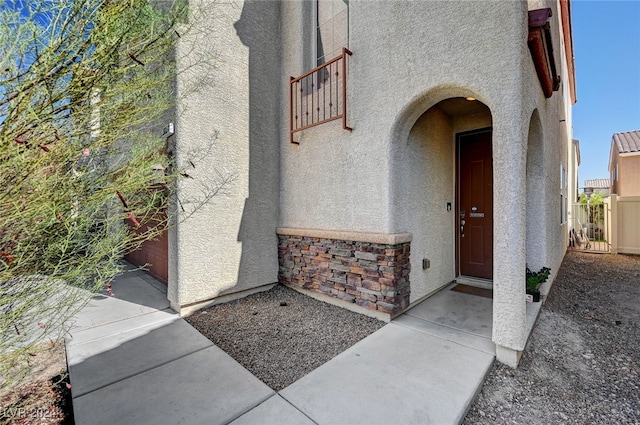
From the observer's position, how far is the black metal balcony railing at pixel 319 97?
15.0 ft

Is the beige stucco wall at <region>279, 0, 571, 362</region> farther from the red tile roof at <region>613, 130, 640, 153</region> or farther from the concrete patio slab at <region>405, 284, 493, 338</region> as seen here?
the red tile roof at <region>613, 130, 640, 153</region>

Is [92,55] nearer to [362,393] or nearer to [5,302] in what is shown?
[5,302]

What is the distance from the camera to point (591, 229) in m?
12.3

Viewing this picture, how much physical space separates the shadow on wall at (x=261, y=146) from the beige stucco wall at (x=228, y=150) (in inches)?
0.8

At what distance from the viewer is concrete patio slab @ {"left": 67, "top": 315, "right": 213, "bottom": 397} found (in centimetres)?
275

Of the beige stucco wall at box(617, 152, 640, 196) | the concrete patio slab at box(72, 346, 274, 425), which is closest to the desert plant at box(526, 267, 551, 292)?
the concrete patio slab at box(72, 346, 274, 425)

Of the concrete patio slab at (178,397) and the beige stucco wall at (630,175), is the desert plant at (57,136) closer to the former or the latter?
the concrete patio slab at (178,397)

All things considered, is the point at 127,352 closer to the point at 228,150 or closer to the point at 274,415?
the point at 274,415

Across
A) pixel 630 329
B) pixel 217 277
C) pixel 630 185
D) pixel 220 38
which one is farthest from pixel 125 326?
pixel 630 185

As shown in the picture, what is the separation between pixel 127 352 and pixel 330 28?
20.4 feet

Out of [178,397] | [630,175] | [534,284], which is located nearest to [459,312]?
[534,284]

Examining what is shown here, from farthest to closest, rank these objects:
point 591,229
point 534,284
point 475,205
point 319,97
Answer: point 591,229 < point 475,205 < point 319,97 < point 534,284

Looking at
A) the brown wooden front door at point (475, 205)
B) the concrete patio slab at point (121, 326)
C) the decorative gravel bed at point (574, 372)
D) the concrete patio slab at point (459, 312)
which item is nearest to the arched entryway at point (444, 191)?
the brown wooden front door at point (475, 205)

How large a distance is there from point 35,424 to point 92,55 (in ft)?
9.63
